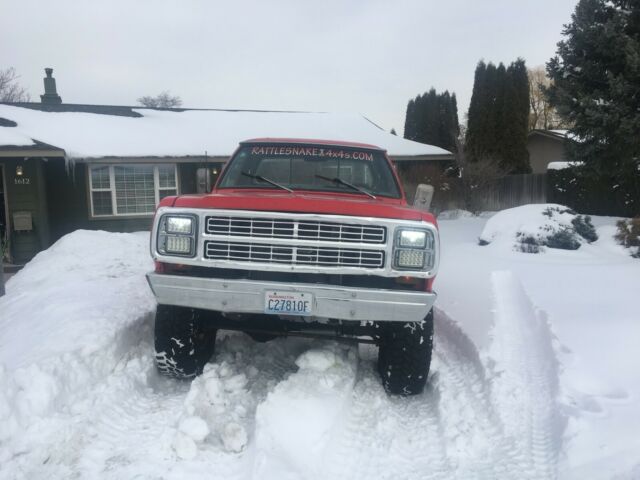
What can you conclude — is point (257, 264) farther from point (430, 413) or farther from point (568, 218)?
point (568, 218)

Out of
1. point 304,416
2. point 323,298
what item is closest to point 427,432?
point 304,416

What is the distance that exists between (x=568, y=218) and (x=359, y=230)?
21.8 feet

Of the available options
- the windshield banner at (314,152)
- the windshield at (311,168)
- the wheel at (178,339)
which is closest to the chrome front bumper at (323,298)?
the wheel at (178,339)

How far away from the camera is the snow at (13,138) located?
10.7 meters

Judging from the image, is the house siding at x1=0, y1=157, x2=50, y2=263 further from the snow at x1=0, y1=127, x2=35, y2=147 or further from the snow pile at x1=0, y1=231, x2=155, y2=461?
the snow pile at x1=0, y1=231, x2=155, y2=461

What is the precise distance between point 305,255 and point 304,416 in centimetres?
105

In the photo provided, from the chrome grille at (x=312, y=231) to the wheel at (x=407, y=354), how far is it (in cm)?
78

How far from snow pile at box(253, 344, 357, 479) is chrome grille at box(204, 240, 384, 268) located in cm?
95

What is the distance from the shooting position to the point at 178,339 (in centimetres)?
404

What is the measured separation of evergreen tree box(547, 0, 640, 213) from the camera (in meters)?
10.2

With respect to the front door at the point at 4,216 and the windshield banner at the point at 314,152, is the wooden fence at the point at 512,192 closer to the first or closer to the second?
the front door at the point at 4,216

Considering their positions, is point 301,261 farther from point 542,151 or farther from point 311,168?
point 542,151

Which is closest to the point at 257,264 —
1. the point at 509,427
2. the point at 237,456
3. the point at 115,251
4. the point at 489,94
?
the point at 237,456

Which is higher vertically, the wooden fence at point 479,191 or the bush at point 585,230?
the bush at point 585,230
